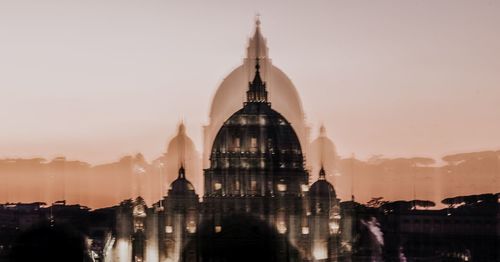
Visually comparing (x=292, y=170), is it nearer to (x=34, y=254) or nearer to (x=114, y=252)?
(x=114, y=252)

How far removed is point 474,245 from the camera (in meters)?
118

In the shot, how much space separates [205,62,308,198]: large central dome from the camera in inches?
4532

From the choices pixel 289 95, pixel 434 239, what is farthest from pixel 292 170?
pixel 434 239

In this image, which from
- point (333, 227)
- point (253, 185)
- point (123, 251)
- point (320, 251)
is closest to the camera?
point (320, 251)

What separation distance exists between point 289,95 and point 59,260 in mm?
42570

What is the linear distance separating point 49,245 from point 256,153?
34.7m

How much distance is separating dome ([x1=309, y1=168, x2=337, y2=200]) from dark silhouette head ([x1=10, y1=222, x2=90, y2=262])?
66.5ft

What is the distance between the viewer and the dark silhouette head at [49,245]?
82.4m

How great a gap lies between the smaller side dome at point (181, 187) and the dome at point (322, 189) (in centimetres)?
903

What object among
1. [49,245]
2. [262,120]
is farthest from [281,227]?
[49,245]

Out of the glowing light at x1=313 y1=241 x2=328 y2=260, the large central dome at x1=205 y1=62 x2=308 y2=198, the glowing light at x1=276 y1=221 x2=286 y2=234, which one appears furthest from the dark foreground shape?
the large central dome at x1=205 y1=62 x2=308 y2=198

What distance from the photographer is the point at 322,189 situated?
108 meters

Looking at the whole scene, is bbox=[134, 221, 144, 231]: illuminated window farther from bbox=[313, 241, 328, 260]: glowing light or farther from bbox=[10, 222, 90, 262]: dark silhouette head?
bbox=[313, 241, 328, 260]: glowing light

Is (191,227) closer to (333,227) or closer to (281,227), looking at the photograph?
(281,227)
